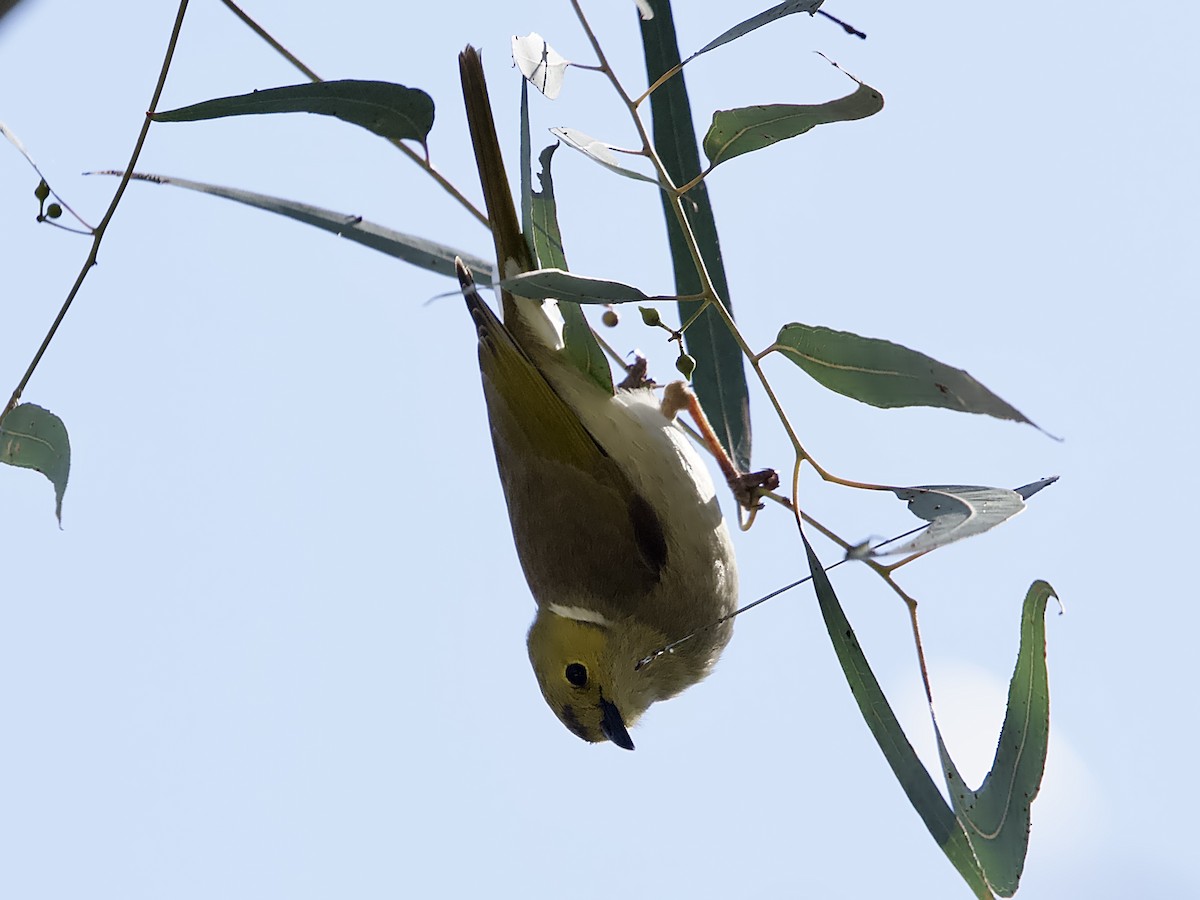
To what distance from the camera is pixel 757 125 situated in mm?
2043

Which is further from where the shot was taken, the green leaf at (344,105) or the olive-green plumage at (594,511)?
the olive-green plumage at (594,511)

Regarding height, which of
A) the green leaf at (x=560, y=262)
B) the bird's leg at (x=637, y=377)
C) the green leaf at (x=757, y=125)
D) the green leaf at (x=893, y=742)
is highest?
the bird's leg at (x=637, y=377)

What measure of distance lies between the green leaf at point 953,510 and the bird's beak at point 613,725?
1570 mm

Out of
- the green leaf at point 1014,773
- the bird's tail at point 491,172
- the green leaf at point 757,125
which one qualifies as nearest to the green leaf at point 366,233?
the bird's tail at point 491,172

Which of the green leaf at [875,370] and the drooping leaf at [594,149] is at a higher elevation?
the drooping leaf at [594,149]

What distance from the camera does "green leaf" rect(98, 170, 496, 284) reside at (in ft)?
8.63

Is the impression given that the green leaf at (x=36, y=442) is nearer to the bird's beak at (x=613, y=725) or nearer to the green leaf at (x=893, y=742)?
the green leaf at (x=893, y=742)

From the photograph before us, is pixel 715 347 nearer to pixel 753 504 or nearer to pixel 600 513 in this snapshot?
pixel 753 504

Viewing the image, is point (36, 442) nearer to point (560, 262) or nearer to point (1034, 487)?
point (560, 262)

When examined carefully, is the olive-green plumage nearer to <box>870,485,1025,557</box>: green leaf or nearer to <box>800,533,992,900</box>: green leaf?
<box>800,533,992,900</box>: green leaf

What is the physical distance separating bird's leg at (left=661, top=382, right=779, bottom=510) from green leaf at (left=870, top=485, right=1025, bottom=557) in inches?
26.4

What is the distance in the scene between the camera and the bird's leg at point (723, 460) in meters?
2.81

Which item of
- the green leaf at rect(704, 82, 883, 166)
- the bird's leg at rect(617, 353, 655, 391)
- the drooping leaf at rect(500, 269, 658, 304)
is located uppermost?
the bird's leg at rect(617, 353, 655, 391)

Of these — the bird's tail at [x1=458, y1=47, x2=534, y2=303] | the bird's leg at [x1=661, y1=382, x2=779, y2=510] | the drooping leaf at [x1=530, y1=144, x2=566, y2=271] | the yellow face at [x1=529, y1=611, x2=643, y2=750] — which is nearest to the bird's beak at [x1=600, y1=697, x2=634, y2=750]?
the yellow face at [x1=529, y1=611, x2=643, y2=750]
